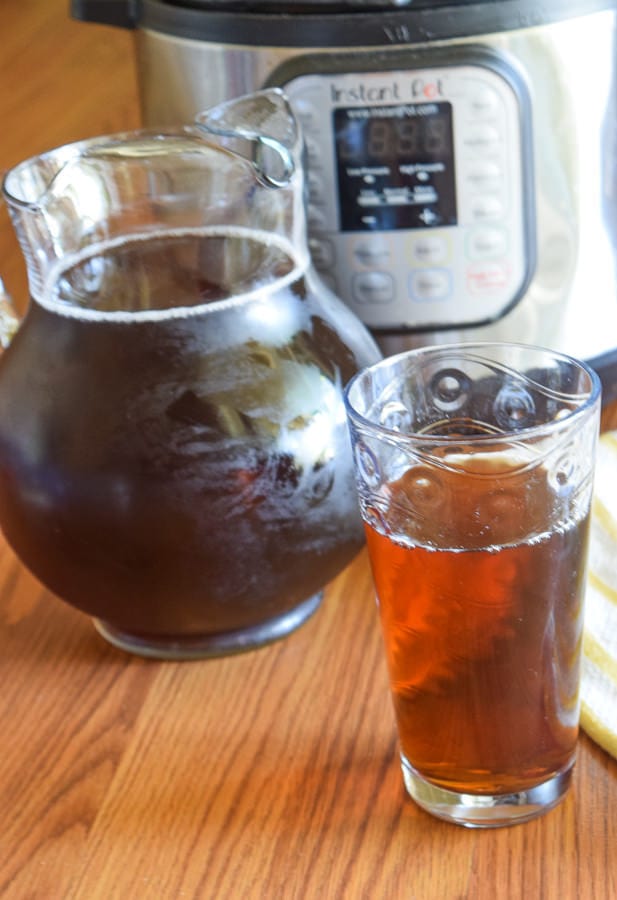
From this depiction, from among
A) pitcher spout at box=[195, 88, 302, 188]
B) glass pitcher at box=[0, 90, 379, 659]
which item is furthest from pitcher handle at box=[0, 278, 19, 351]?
pitcher spout at box=[195, 88, 302, 188]

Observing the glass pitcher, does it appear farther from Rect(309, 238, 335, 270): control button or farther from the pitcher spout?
Rect(309, 238, 335, 270): control button

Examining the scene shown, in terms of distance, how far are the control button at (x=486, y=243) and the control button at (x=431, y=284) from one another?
0.8 inches

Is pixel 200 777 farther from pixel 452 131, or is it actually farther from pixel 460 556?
pixel 452 131

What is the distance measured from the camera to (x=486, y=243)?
0.72m

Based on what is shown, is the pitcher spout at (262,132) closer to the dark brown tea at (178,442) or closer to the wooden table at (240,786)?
the dark brown tea at (178,442)

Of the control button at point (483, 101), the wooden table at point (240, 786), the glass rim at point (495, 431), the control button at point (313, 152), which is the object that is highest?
the control button at point (483, 101)

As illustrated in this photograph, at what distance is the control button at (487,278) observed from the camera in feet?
2.37

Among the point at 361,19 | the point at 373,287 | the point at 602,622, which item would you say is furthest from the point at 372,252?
the point at 602,622

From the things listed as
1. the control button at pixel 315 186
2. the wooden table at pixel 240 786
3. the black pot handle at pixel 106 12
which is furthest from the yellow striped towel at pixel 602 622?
the black pot handle at pixel 106 12

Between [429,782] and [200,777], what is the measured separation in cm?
11

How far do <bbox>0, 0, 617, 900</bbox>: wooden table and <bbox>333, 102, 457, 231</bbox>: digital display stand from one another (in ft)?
0.64

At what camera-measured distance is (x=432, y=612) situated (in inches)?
18.8

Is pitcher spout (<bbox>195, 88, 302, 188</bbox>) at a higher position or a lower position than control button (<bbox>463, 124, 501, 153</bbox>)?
higher

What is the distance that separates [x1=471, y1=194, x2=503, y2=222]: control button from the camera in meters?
0.71
